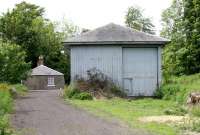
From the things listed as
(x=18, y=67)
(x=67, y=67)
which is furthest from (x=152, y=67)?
(x=67, y=67)

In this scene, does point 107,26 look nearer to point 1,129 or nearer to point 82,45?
point 82,45

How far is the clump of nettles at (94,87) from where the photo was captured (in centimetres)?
4210

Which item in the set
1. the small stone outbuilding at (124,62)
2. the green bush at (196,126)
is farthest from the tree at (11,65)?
the green bush at (196,126)

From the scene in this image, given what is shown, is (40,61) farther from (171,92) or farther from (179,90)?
(179,90)

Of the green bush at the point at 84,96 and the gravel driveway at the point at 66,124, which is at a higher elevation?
the green bush at the point at 84,96

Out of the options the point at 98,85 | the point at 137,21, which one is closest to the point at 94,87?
the point at 98,85

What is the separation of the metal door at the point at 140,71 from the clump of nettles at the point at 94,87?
3.51 ft

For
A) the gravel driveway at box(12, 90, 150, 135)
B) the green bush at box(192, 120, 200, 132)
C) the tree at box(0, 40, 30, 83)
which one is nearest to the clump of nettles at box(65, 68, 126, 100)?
the tree at box(0, 40, 30, 83)

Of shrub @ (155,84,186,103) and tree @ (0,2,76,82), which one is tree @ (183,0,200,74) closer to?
shrub @ (155,84,186,103)

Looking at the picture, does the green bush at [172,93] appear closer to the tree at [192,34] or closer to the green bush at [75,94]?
the green bush at [75,94]

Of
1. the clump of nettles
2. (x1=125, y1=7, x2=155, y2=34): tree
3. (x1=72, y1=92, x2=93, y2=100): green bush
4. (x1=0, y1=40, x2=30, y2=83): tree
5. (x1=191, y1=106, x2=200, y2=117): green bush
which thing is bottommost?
(x1=191, y1=106, x2=200, y2=117): green bush

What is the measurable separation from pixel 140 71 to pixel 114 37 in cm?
322

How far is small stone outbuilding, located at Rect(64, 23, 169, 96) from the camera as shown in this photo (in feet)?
147

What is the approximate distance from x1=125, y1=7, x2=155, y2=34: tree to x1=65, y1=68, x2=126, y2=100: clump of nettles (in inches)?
3165
